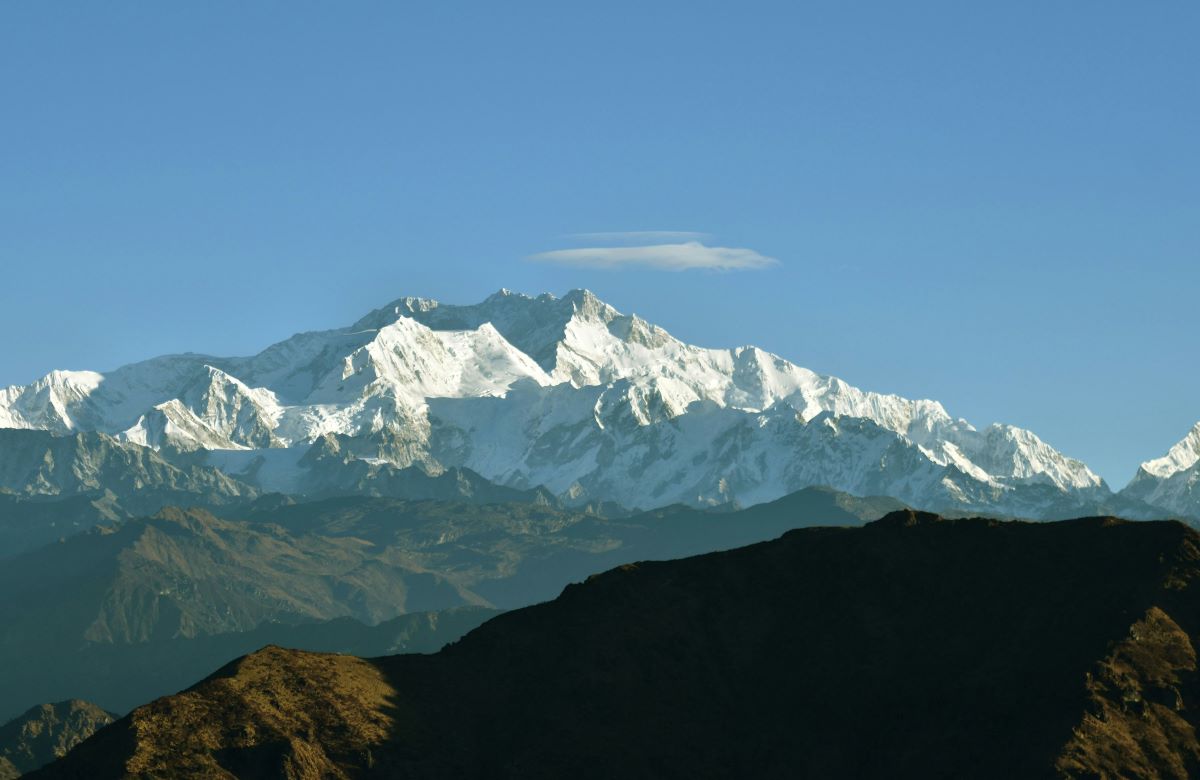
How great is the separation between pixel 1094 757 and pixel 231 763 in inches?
3215

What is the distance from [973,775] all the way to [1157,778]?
17472 mm

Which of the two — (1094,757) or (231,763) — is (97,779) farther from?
(1094,757)

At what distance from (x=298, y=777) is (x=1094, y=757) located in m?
75.4

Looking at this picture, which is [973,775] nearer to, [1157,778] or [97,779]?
[1157,778]

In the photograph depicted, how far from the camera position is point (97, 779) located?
19212cm

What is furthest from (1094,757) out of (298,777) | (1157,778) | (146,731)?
(146,731)

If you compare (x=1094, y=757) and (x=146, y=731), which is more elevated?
(x=146, y=731)

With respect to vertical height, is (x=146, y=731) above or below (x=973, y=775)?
above

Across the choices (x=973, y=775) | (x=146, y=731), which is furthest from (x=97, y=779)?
(x=973, y=775)

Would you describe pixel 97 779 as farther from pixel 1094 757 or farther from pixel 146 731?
pixel 1094 757

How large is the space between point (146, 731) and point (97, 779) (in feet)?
26.0

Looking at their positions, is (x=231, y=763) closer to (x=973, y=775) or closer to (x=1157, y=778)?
(x=973, y=775)

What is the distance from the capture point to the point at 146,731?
652 ft

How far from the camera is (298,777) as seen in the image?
199 metres
